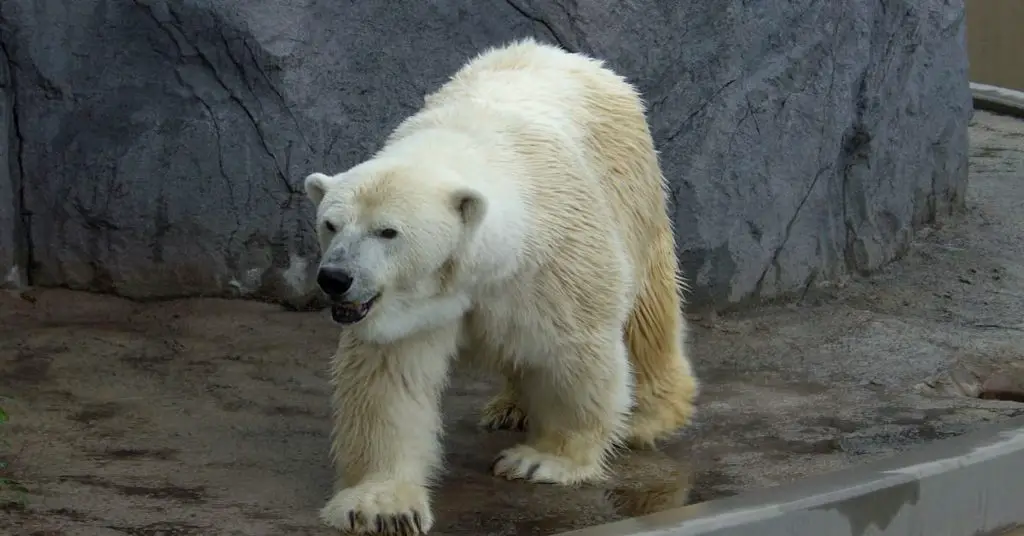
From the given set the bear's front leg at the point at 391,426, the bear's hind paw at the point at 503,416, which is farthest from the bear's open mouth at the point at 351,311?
the bear's hind paw at the point at 503,416

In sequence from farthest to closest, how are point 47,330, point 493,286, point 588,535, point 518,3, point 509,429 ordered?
point 518,3
point 47,330
point 509,429
point 493,286
point 588,535

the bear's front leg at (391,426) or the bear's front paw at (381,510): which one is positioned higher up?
the bear's front leg at (391,426)

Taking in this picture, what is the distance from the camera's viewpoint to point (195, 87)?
5734mm

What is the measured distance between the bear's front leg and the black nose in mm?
391

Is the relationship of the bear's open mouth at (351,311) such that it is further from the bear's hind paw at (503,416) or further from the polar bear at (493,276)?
the bear's hind paw at (503,416)

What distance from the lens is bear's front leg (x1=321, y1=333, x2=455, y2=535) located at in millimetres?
3523

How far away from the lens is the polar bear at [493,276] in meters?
3.33

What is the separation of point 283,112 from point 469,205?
8.55ft

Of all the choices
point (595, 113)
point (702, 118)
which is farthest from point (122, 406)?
point (702, 118)

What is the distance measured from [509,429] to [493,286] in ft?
3.74

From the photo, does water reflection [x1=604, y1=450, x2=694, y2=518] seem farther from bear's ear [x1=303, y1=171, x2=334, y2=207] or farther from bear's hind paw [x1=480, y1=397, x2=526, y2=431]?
bear's ear [x1=303, y1=171, x2=334, y2=207]

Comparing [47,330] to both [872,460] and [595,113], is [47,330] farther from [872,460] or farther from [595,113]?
[872,460]

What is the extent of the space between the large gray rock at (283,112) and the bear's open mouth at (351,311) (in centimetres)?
261

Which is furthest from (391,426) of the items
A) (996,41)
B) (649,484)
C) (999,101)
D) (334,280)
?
(996,41)
